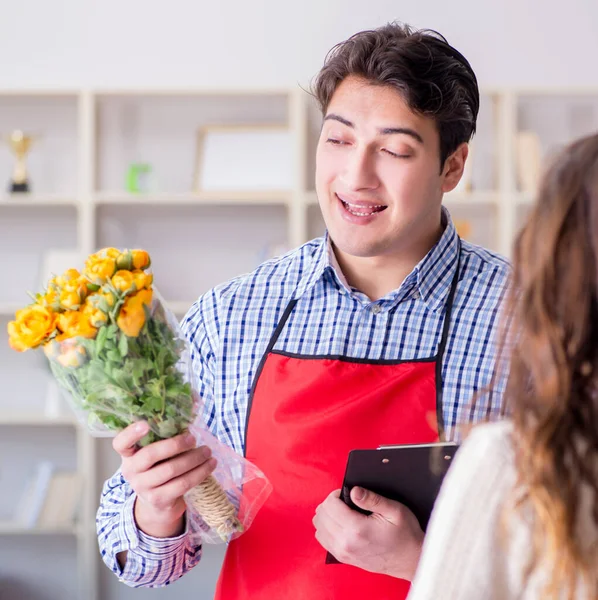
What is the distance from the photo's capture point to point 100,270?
45.4 inches

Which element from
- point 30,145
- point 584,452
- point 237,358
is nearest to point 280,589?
point 237,358

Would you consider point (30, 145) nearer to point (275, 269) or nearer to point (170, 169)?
point (170, 169)

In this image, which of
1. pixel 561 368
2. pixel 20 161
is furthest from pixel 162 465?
pixel 20 161

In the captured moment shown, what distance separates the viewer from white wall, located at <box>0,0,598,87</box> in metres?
4.31

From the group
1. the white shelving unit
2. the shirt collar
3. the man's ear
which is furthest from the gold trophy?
the man's ear

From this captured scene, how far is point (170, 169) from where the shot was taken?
4305 millimetres

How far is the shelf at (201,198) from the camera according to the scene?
3904 mm

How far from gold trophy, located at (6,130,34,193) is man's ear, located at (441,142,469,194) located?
287 centimetres

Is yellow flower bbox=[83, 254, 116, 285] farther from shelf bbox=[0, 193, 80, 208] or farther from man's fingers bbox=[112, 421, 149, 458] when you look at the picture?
shelf bbox=[0, 193, 80, 208]

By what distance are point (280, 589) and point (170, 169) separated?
3.11 meters

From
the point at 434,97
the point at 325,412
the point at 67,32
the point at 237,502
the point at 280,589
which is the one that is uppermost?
the point at 67,32

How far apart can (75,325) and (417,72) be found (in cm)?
69

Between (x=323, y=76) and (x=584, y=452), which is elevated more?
(x=323, y=76)

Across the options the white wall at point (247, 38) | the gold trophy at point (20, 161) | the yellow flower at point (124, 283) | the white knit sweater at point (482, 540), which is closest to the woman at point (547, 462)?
the white knit sweater at point (482, 540)
